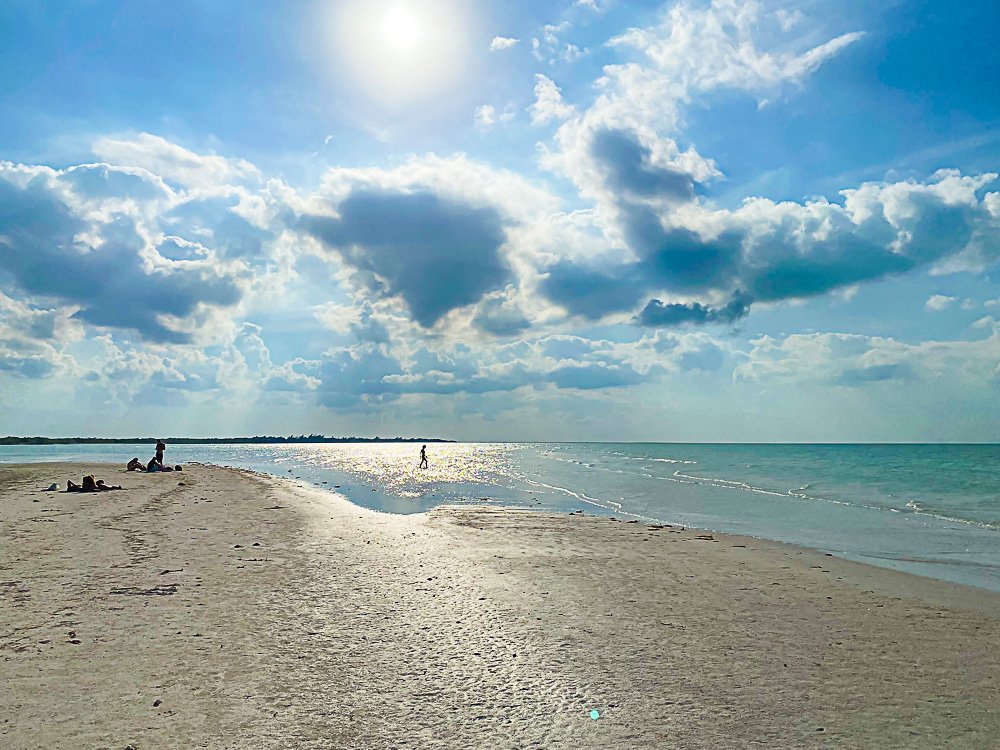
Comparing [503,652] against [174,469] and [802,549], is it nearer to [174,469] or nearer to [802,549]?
[802,549]

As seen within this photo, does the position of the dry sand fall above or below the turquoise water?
above

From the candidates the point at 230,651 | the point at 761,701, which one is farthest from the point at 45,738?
the point at 761,701

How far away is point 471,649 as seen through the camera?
30.1ft

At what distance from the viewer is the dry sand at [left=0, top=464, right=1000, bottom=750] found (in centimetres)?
677

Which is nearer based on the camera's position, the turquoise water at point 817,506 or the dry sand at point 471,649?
the dry sand at point 471,649

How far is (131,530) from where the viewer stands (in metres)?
19.1

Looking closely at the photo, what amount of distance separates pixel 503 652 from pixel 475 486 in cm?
3978

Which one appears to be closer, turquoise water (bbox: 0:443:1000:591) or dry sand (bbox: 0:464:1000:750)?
dry sand (bbox: 0:464:1000:750)

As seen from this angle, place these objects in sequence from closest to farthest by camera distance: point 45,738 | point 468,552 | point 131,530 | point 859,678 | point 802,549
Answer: point 45,738
point 859,678
point 468,552
point 131,530
point 802,549

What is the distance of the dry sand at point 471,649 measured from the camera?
22.2 feet

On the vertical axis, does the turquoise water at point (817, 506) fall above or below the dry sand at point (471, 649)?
below

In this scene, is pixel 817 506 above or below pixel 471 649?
Result: below

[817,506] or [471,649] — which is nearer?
[471,649]

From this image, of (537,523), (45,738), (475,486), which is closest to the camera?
(45,738)
